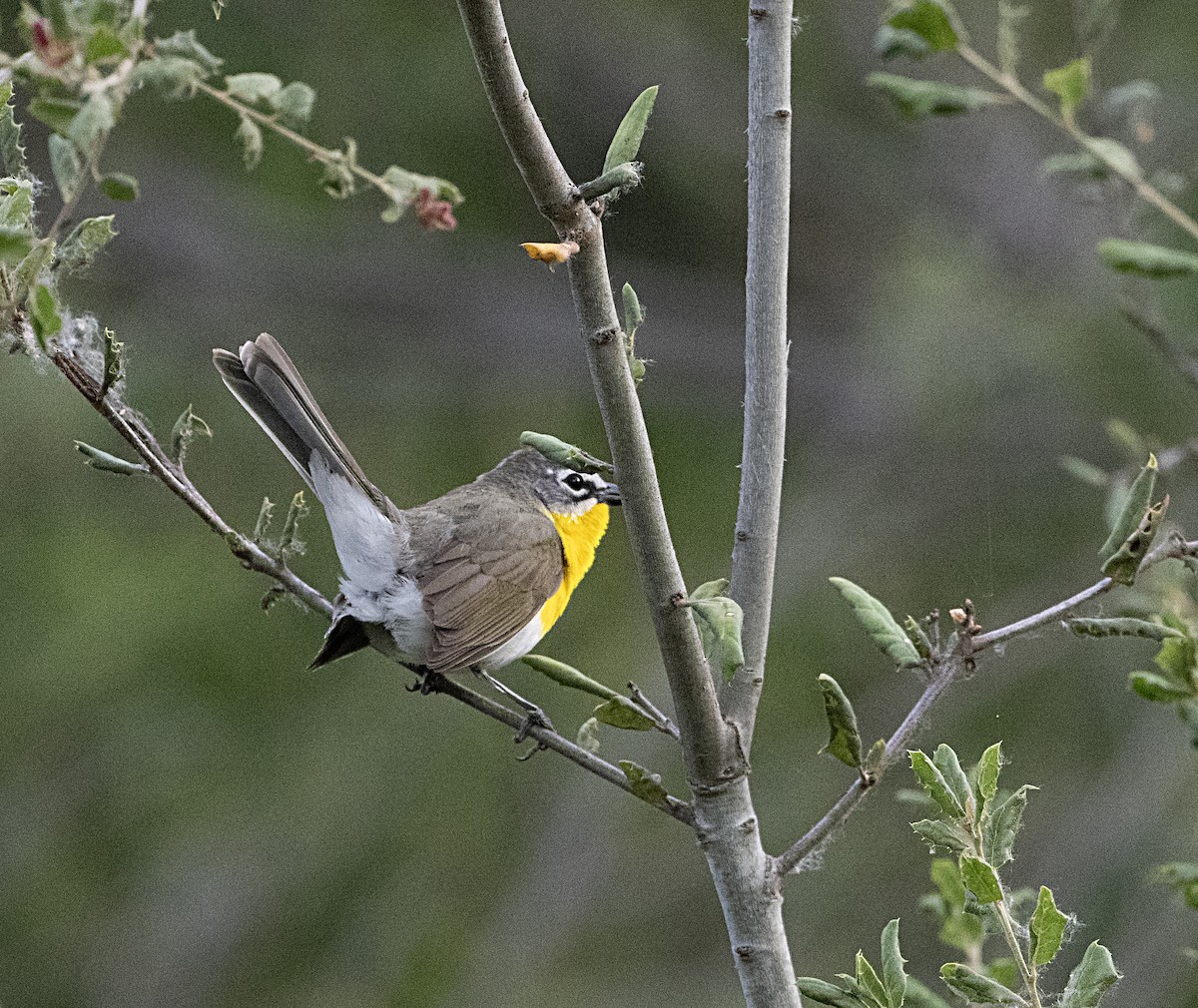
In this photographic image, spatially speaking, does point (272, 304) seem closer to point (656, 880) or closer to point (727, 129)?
point (727, 129)

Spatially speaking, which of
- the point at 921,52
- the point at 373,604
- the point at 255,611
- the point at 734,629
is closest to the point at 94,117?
the point at 734,629

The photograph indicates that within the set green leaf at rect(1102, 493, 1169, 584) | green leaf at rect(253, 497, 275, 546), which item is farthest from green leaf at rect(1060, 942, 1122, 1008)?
green leaf at rect(253, 497, 275, 546)

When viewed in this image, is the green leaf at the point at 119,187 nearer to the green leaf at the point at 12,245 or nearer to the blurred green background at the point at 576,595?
the green leaf at the point at 12,245

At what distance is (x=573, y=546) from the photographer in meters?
3.60

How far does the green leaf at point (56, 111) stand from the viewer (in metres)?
0.95

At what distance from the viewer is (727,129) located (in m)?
6.28

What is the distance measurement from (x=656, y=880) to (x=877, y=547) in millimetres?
1622

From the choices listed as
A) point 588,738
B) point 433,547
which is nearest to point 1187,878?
point 588,738

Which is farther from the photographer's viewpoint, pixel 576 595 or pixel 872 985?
pixel 576 595

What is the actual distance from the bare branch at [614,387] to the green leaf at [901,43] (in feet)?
1.74

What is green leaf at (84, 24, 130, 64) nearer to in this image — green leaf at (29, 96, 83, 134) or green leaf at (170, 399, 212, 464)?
green leaf at (29, 96, 83, 134)

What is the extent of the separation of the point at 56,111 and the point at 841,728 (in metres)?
0.96

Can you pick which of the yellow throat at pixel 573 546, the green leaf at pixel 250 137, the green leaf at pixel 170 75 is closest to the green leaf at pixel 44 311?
the green leaf at pixel 170 75

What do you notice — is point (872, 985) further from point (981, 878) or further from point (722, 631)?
point (722, 631)
